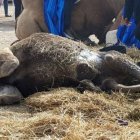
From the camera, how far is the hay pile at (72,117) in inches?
A: 140

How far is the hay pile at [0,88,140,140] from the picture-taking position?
3.55 m

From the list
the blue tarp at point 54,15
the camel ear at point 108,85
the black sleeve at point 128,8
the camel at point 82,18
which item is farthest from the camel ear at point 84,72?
the camel at point 82,18

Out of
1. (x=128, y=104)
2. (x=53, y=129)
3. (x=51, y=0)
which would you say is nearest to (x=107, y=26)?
(x=51, y=0)

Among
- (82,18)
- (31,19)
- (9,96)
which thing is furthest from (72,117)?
(82,18)

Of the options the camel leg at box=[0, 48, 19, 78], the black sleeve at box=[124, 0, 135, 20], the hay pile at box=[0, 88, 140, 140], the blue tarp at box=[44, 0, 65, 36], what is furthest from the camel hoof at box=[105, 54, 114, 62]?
the blue tarp at box=[44, 0, 65, 36]

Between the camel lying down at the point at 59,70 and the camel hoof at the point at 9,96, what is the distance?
0.05 ft

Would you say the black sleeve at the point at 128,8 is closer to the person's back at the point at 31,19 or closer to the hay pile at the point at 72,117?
the person's back at the point at 31,19

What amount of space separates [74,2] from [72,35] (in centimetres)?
56

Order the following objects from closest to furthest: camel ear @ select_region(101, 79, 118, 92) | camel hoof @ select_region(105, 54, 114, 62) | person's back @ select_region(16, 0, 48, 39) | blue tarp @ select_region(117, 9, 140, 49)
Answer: camel ear @ select_region(101, 79, 118, 92) → camel hoof @ select_region(105, 54, 114, 62) → blue tarp @ select_region(117, 9, 140, 49) → person's back @ select_region(16, 0, 48, 39)

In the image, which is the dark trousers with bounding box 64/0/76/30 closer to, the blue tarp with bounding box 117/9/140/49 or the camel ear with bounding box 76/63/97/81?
the blue tarp with bounding box 117/9/140/49

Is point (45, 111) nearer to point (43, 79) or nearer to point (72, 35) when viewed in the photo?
point (43, 79)

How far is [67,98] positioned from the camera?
14.5 ft

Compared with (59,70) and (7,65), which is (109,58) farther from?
(7,65)

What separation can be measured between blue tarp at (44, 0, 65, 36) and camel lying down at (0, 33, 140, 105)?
368cm
